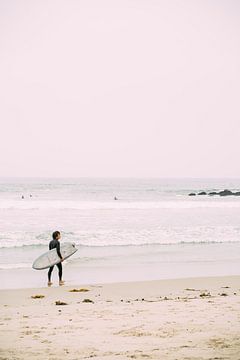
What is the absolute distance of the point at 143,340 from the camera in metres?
6.82

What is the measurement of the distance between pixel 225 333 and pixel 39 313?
3272 mm

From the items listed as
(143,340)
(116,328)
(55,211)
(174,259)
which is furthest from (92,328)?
(55,211)

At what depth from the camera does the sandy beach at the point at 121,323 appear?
6.32 m

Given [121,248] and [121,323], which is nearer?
[121,323]

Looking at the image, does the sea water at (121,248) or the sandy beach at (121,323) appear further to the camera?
the sea water at (121,248)

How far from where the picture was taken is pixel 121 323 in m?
7.87

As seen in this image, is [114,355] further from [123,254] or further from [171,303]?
[123,254]

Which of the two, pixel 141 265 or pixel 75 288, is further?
pixel 141 265

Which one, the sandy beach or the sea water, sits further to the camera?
the sea water

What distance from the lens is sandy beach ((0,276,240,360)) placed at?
632cm

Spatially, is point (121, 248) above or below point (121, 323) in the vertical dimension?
below

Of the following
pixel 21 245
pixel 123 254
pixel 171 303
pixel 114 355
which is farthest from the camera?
pixel 21 245

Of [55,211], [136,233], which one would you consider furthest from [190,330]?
[55,211]

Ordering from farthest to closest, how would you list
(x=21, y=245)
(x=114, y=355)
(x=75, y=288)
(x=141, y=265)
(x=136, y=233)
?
(x=136, y=233), (x=21, y=245), (x=141, y=265), (x=75, y=288), (x=114, y=355)
